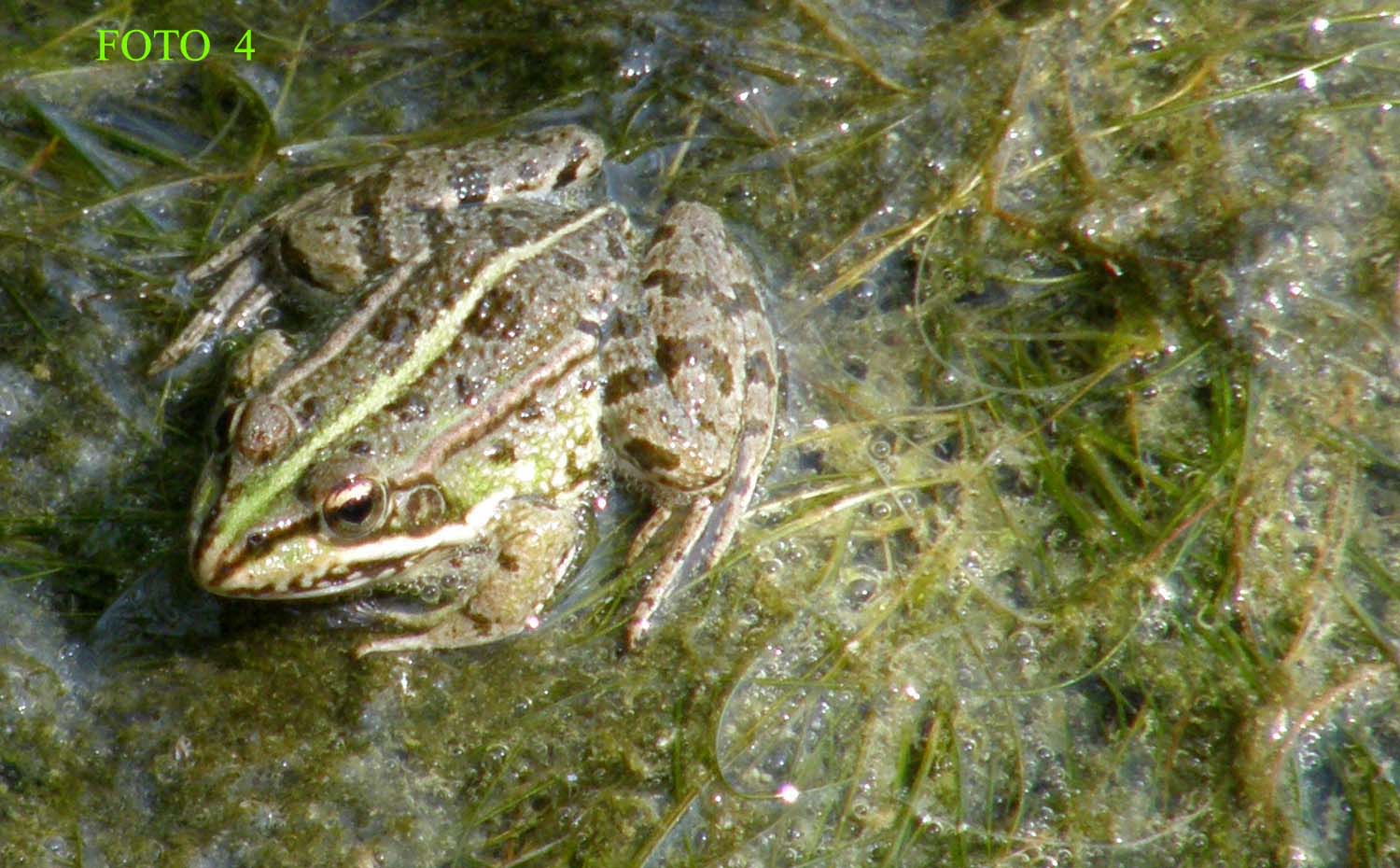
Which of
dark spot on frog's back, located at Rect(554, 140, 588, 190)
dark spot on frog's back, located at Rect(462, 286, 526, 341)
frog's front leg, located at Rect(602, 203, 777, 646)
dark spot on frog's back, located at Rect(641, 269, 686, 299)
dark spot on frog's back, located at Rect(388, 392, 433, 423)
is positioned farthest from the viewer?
dark spot on frog's back, located at Rect(554, 140, 588, 190)

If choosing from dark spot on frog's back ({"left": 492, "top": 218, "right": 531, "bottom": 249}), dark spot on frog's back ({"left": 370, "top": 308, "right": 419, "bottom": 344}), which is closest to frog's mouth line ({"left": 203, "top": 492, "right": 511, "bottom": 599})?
dark spot on frog's back ({"left": 370, "top": 308, "right": 419, "bottom": 344})

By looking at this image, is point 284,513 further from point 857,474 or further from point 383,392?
point 857,474

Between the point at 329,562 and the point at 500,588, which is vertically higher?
the point at 329,562

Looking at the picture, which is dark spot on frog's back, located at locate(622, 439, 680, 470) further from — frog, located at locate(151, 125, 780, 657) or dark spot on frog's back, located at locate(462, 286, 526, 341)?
dark spot on frog's back, located at locate(462, 286, 526, 341)

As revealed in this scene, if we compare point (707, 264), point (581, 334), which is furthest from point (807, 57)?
point (581, 334)

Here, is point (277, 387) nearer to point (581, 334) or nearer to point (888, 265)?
point (581, 334)

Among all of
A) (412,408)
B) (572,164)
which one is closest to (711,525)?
(412,408)
